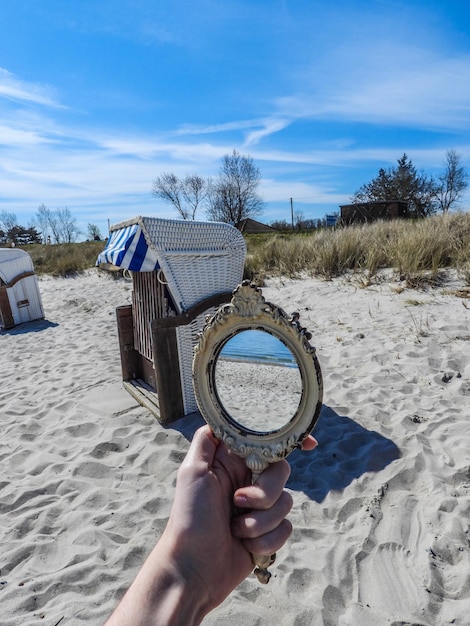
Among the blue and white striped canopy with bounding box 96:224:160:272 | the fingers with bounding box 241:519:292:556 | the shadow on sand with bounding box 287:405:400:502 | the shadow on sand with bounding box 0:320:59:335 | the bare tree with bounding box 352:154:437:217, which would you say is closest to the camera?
the fingers with bounding box 241:519:292:556

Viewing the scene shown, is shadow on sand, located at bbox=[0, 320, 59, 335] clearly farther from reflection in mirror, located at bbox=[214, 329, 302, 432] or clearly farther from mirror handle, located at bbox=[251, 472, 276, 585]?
mirror handle, located at bbox=[251, 472, 276, 585]

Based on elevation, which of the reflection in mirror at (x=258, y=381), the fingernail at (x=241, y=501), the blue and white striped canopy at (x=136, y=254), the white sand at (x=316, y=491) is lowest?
the white sand at (x=316, y=491)

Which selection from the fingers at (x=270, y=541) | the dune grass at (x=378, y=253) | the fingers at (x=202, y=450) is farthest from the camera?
the dune grass at (x=378, y=253)

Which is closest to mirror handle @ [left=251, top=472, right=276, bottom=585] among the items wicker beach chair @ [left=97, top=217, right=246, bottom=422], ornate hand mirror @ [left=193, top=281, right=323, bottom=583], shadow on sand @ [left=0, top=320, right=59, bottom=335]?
ornate hand mirror @ [left=193, top=281, right=323, bottom=583]

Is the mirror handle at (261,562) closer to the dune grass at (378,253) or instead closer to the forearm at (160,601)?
the forearm at (160,601)

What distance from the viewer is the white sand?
1.97 metres

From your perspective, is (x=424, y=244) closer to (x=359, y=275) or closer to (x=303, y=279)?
(x=359, y=275)

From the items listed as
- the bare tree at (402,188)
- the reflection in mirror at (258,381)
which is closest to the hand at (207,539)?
the reflection in mirror at (258,381)

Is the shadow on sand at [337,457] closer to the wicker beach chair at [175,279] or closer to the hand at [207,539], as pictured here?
the wicker beach chair at [175,279]

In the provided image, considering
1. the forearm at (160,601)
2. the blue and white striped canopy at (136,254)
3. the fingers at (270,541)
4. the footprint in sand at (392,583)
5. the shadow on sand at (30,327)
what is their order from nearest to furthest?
1. the forearm at (160,601)
2. the fingers at (270,541)
3. the footprint in sand at (392,583)
4. the blue and white striped canopy at (136,254)
5. the shadow on sand at (30,327)

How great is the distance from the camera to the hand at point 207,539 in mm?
1014

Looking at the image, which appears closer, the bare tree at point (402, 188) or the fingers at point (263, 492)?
the fingers at point (263, 492)

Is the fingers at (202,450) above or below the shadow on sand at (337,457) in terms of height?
above

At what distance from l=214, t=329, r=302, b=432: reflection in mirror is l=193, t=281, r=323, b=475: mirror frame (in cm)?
2
